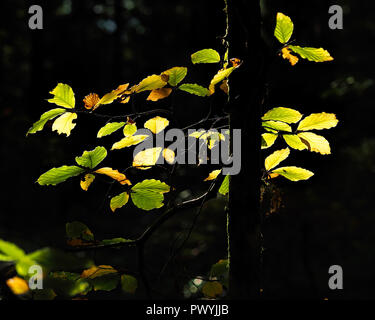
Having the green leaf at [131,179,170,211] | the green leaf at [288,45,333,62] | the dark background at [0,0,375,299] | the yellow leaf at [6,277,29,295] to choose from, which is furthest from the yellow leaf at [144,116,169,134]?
the dark background at [0,0,375,299]

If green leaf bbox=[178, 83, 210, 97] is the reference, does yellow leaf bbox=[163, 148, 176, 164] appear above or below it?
below

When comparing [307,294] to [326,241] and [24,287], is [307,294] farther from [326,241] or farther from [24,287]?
[24,287]

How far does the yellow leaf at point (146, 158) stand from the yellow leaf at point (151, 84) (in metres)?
0.15

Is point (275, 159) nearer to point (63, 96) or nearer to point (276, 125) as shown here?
point (276, 125)

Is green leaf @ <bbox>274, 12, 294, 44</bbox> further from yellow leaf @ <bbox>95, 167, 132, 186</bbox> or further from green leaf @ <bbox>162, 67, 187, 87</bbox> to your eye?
yellow leaf @ <bbox>95, 167, 132, 186</bbox>

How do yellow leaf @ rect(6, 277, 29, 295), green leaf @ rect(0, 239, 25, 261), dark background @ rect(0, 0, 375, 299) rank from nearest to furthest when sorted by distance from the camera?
green leaf @ rect(0, 239, 25, 261) → yellow leaf @ rect(6, 277, 29, 295) → dark background @ rect(0, 0, 375, 299)

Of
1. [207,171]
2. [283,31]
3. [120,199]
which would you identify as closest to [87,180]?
[120,199]

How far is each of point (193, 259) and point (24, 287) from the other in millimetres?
4705

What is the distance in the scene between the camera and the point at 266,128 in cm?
90

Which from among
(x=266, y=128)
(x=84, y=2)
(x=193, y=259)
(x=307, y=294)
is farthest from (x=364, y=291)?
(x=84, y=2)

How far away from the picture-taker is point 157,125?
0.92 m

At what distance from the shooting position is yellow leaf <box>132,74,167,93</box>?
2.66 feet

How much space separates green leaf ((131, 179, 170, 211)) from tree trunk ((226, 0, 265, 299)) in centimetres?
21

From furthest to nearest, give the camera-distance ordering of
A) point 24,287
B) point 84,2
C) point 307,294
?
point 84,2 < point 307,294 < point 24,287
